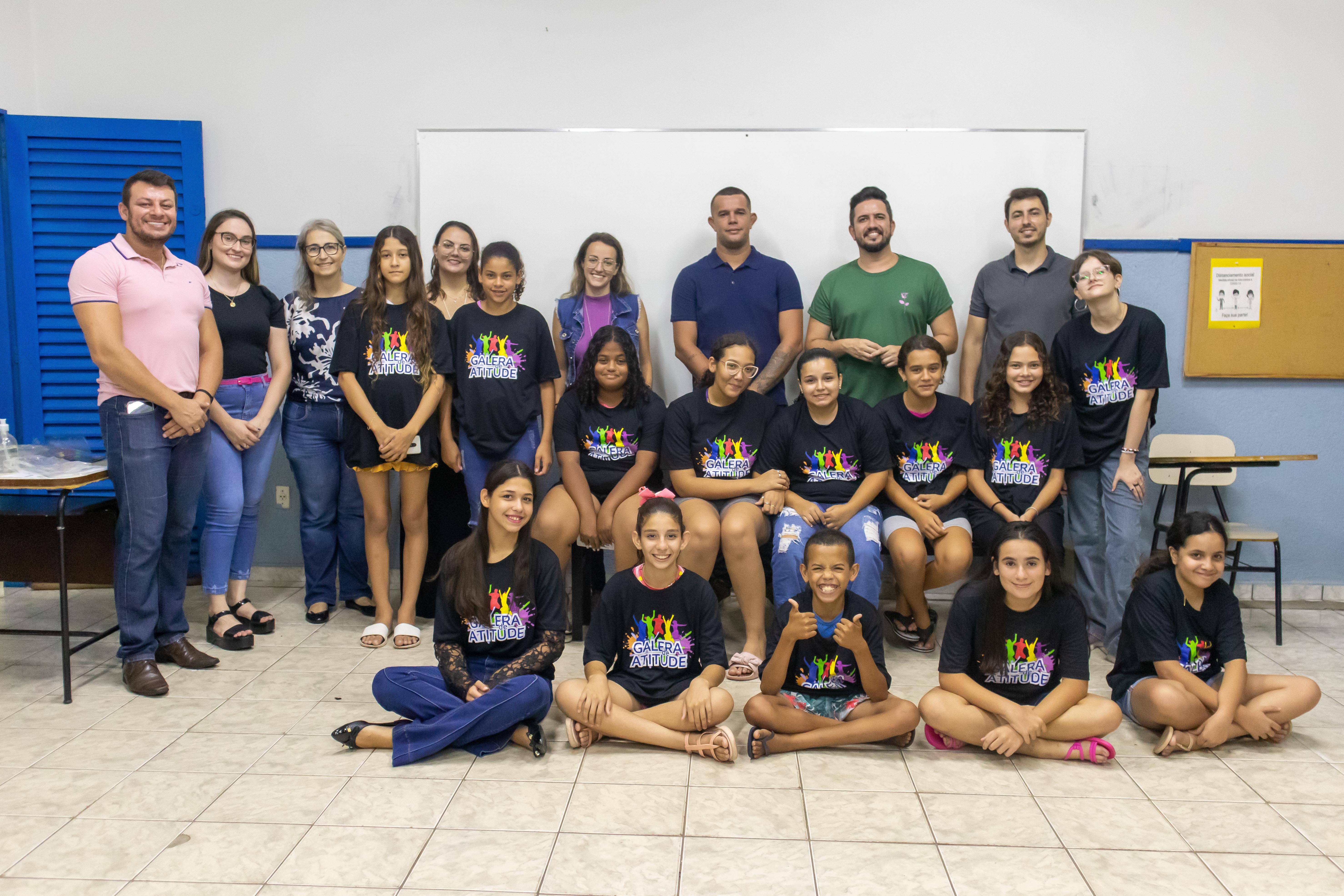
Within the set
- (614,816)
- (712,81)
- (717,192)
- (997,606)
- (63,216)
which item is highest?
(712,81)

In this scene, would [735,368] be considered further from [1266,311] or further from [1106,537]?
[1266,311]

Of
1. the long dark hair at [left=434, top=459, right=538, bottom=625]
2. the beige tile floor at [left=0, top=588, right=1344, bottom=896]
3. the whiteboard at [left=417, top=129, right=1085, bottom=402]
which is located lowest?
the beige tile floor at [left=0, top=588, right=1344, bottom=896]

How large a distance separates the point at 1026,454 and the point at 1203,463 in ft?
2.24

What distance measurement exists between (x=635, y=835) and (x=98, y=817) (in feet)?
3.87

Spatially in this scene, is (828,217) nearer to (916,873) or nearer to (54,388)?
(916,873)

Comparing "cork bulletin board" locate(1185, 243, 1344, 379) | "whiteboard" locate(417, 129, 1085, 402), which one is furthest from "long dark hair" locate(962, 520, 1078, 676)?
"cork bulletin board" locate(1185, 243, 1344, 379)

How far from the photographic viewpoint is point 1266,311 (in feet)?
12.5

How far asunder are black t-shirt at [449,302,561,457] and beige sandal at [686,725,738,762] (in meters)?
1.42

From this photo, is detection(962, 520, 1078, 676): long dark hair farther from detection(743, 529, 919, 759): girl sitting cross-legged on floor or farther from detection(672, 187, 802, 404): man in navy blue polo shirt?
detection(672, 187, 802, 404): man in navy blue polo shirt

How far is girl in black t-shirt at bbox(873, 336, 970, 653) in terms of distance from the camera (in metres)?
3.21

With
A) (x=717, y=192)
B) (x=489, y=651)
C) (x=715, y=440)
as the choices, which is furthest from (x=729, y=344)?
(x=489, y=651)

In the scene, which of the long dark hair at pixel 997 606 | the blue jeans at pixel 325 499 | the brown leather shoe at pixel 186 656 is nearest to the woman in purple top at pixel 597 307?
the blue jeans at pixel 325 499

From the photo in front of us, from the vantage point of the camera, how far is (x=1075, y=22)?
375 centimetres

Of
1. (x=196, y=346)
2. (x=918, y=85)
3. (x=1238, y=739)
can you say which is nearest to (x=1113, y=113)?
(x=918, y=85)
